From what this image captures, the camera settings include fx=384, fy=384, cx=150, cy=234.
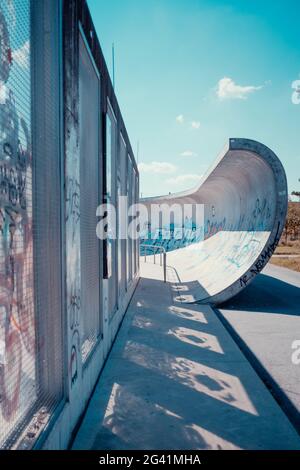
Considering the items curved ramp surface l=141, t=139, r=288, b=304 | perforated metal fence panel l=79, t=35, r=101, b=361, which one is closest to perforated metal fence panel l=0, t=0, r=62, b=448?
perforated metal fence panel l=79, t=35, r=101, b=361

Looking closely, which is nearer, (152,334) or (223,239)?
(152,334)

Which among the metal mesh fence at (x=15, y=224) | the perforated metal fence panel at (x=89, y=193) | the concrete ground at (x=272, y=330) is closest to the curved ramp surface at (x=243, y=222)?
the concrete ground at (x=272, y=330)

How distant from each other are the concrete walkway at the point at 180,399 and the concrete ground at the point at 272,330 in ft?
0.86

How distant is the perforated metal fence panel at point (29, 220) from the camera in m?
2.29

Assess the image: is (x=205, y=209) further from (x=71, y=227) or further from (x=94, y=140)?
(x=71, y=227)

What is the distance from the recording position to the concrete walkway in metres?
3.57

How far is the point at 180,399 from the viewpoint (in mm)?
4453

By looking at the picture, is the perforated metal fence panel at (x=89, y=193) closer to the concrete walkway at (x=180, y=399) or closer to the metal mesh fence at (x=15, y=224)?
the concrete walkway at (x=180, y=399)

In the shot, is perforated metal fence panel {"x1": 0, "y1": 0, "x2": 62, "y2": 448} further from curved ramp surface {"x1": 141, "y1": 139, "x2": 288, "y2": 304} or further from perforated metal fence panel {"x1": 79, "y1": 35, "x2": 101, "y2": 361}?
curved ramp surface {"x1": 141, "y1": 139, "x2": 288, "y2": 304}

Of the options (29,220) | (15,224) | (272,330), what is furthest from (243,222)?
(15,224)

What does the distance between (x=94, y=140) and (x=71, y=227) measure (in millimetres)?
2063

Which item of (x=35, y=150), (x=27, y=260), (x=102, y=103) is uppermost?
(x=102, y=103)

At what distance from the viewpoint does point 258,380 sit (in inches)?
196
